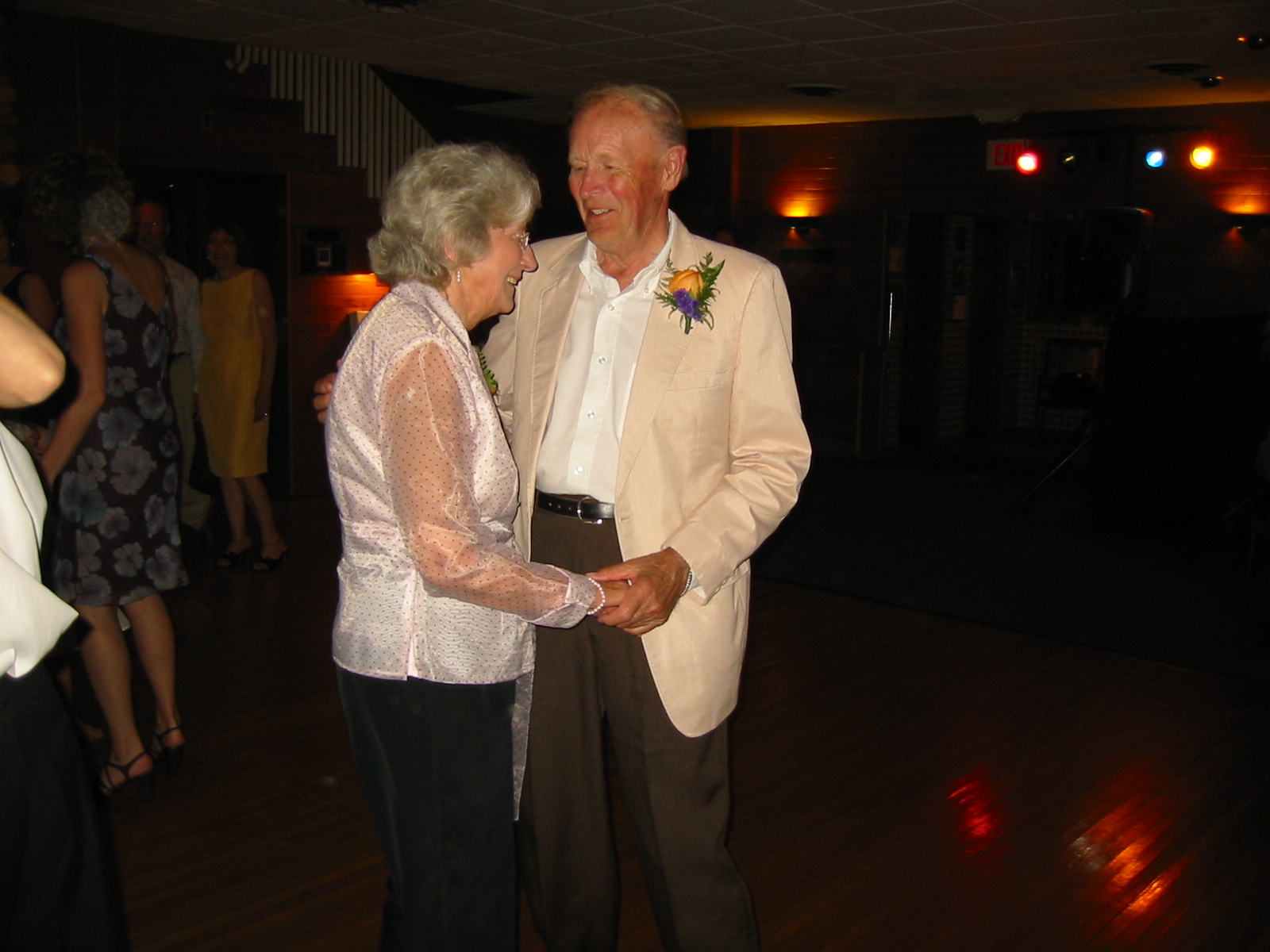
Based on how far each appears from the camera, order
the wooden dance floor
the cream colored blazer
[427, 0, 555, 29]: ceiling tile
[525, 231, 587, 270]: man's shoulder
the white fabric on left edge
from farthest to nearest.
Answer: [427, 0, 555, 29]: ceiling tile, the wooden dance floor, [525, 231, 587, 270]: man's shoulder, the cream colored blazer, the white fabric on left edge

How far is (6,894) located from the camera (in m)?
1.33

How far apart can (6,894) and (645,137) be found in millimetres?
1534

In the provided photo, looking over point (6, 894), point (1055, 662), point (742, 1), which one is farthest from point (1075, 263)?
point (6, 894)

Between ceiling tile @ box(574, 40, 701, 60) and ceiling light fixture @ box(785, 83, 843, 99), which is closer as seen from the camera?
ceiling tile @ box(574, 40, 701, 60)

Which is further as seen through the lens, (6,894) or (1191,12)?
(1191,12)

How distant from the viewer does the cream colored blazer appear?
201cm

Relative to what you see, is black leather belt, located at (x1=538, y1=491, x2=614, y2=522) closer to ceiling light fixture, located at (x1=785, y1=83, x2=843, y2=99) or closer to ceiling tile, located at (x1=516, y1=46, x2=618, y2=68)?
ceiling tile, located at (x1=516, y1=46, x2=618, y2=68)

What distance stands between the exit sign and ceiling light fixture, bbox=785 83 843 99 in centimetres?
149

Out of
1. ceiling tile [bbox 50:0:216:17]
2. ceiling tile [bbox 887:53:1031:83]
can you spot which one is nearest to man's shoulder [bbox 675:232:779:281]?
ceiling tile [bbox 50:0:216:17]

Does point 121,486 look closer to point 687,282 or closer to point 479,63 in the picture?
point 687,282

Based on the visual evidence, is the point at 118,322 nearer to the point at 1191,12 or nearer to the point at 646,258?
the point at 646,258

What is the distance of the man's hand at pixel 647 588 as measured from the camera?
180cm

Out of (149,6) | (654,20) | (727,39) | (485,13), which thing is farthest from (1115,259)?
(149,6)

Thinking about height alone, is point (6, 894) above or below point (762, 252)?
below
